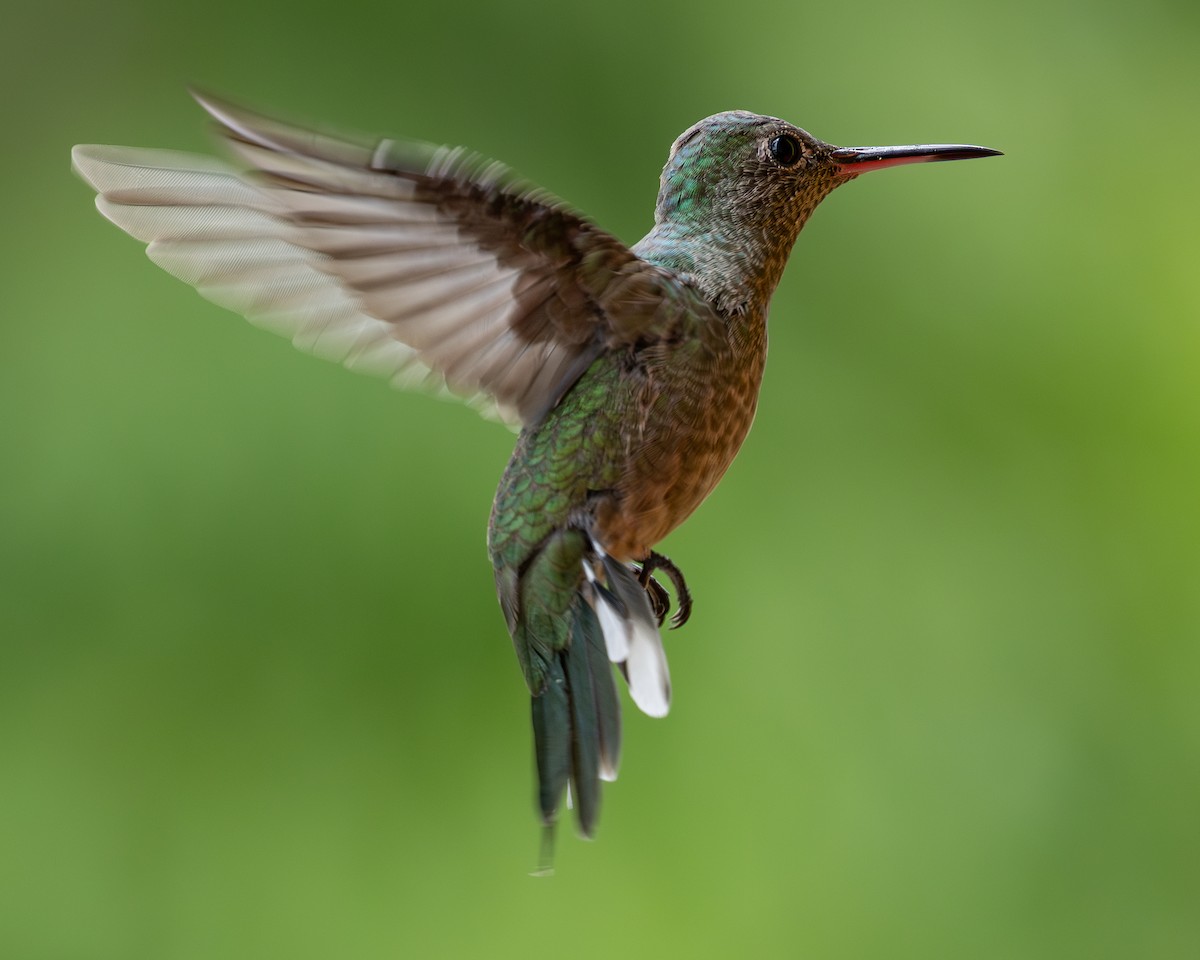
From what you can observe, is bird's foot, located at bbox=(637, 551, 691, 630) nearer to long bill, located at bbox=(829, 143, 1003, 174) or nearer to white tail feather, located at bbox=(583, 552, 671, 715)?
white tail feather, located at bbox=(583, 552, 671, 715)

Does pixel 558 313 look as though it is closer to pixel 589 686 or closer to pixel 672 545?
pixel 589 686

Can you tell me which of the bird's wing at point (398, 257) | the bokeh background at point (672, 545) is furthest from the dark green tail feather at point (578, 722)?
the bokeh background at point (672, 545)

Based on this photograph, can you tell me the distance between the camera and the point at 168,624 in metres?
2.09

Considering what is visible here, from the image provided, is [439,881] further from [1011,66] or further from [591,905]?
[1011,66]

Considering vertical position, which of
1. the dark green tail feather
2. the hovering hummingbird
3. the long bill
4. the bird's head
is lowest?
the dark green tail feather

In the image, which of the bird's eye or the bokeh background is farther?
the bokeh background

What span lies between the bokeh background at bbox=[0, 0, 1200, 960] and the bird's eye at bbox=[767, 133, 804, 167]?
117 cm

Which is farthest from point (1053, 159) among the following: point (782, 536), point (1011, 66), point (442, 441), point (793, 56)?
point (442, 441)

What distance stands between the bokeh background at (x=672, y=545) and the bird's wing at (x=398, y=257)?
1.17 metres

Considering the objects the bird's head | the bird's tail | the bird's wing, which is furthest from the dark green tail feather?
the bird's head

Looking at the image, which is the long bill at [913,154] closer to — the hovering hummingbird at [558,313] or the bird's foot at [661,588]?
the hovering hummingbird at [558,313]

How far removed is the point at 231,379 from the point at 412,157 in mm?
1521

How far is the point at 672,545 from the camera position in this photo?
7.45 ft

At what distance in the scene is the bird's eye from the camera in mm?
976
